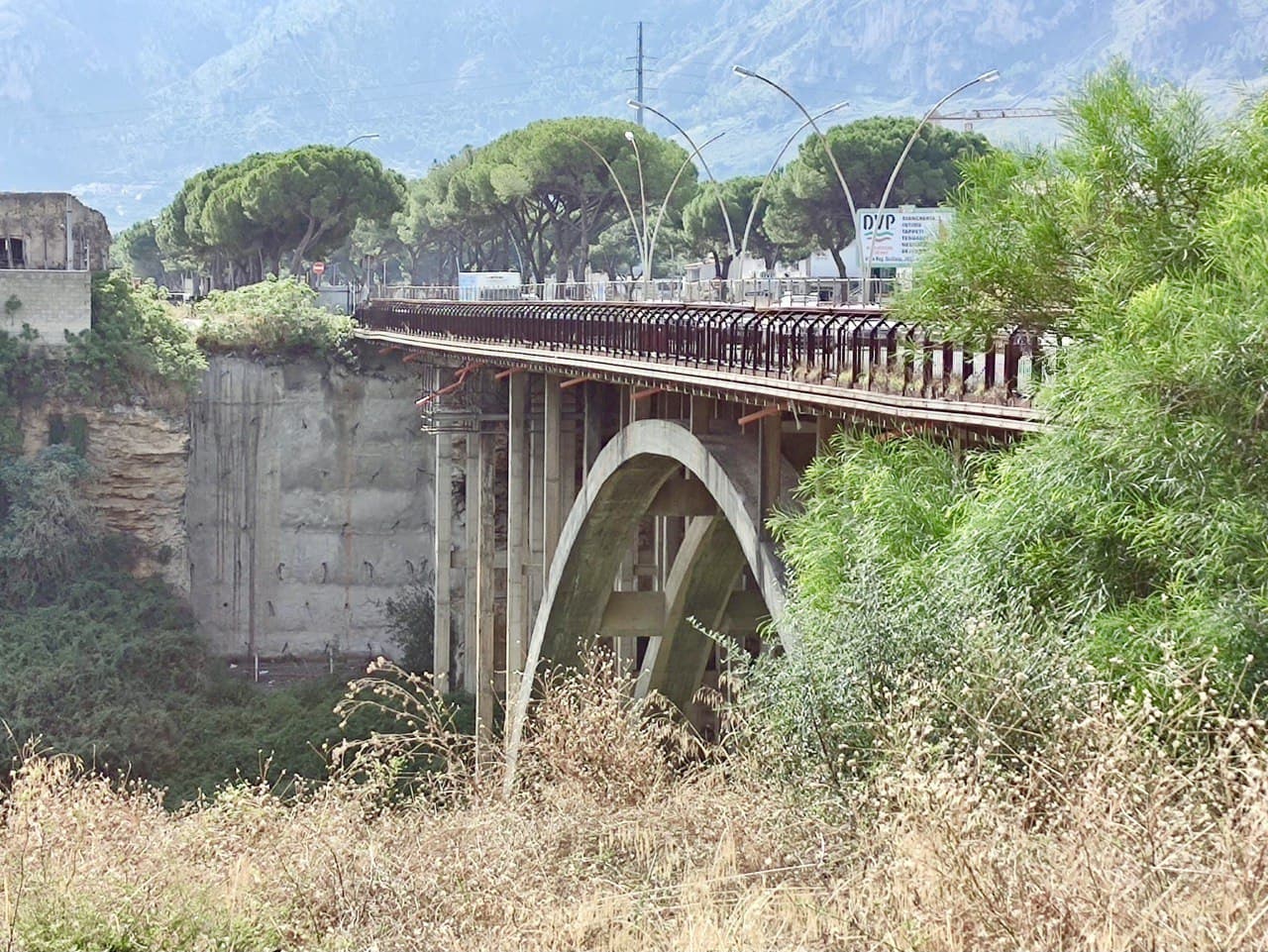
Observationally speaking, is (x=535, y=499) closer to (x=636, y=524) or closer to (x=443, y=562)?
(x=636, y=524)

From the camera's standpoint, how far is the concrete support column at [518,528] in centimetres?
3127

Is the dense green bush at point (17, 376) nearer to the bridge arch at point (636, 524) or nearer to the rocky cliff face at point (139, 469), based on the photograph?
the rocky cliff face at point (139, 469)

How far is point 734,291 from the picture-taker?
38781 millimetres

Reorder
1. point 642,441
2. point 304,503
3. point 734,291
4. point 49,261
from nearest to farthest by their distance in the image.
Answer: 1. point 642,441
2. point 734,291
3. point 49,261
4. point 304,503

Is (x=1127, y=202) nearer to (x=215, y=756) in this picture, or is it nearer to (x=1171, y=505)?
(x=1171, y=505)

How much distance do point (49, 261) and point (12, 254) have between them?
3.72ft

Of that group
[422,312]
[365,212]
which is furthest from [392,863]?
[365,212]

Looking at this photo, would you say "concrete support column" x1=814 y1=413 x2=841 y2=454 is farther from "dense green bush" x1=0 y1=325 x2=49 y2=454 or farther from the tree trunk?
the tree trunk

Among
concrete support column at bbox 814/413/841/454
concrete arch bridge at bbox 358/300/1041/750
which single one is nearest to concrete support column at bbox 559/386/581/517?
concrete arch bridge at bbox 358/300/1041/750

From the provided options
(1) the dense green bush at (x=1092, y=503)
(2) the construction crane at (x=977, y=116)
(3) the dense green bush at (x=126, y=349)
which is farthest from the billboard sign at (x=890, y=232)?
(1) the dense green bush at (x=1092, y=503)


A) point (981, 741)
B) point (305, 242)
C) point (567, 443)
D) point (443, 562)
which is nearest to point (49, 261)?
point (443, 562)

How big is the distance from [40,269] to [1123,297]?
36.0m

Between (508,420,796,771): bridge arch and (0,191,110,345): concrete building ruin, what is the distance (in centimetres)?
1877

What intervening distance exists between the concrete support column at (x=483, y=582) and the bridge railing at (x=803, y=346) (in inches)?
252
